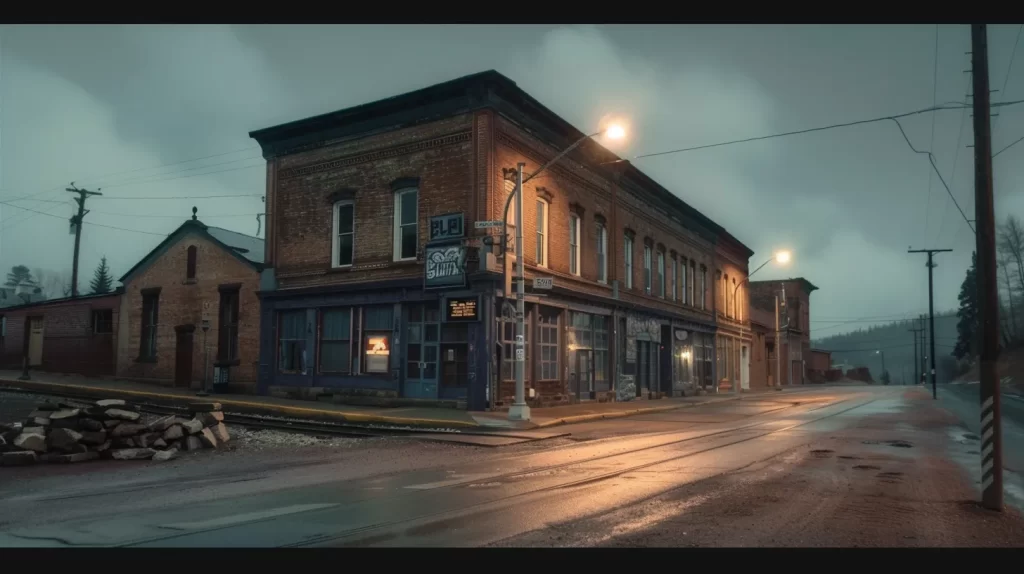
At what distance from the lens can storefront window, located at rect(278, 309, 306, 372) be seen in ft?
87.0

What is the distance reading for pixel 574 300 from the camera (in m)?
28.0

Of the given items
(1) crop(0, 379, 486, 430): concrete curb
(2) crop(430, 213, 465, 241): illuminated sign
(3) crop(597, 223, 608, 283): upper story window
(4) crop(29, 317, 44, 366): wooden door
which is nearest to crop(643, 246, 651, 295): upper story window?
(3) crop(597, 223, 608, 283): upper story window

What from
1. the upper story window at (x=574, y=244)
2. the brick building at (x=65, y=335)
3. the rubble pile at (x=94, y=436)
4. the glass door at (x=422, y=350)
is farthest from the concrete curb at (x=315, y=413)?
the upper story window at (x=574, y=244)

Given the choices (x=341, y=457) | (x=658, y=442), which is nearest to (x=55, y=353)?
(x=341, y=457)

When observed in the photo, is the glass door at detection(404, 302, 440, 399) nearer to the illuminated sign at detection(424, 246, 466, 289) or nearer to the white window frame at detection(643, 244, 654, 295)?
the illuminated sign at detection(424, 246, 466, 289)

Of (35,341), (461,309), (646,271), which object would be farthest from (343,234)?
(35,341)

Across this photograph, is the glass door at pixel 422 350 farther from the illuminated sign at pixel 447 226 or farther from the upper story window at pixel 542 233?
the upper story window at pixel 542 233

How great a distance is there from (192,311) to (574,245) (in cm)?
1509

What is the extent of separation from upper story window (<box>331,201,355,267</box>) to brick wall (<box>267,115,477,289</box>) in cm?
22

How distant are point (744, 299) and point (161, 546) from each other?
53.3m

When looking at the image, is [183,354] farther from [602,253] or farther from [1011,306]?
[1011,306]

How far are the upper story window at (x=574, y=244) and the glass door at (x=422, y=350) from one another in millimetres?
6831

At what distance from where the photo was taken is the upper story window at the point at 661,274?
37.5 metres
